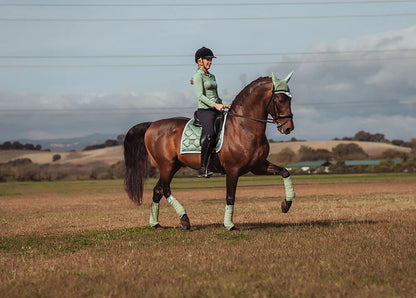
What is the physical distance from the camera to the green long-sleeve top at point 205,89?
12380 millimetres

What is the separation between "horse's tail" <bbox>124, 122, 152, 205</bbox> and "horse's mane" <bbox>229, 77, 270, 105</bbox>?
3.21 meters

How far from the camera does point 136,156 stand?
14375mm

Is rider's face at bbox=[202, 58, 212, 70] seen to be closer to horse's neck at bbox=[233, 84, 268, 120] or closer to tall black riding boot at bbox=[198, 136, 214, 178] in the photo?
horse's neck at bbox=[233, 84, 268, 120]

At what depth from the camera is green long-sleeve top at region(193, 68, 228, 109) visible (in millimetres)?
12380

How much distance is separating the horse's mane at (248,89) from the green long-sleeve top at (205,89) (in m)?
0.40

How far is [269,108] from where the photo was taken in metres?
12.1

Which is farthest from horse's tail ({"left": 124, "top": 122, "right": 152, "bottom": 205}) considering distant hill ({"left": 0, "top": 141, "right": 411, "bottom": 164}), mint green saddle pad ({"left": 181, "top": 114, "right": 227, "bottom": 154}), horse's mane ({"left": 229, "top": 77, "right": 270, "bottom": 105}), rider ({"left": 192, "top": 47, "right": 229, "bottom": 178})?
distant hill ({"left": 0, "top": 141, "right": 411, "bottom": 164})

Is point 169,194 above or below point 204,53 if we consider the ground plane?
below

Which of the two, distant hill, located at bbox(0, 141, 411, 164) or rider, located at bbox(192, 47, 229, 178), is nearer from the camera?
rider, located at bbox(192, 47, 229, 178)

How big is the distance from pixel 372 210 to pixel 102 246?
11.7 m

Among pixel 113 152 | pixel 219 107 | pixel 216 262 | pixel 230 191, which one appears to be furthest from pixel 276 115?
pixel 113 152

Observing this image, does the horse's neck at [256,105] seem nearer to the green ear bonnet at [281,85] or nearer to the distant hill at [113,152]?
the green ear bonnet at [281,85]

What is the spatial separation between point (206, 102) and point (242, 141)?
1.36 meters

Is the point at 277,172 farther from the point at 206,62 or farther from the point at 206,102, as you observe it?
the point at 206,62
